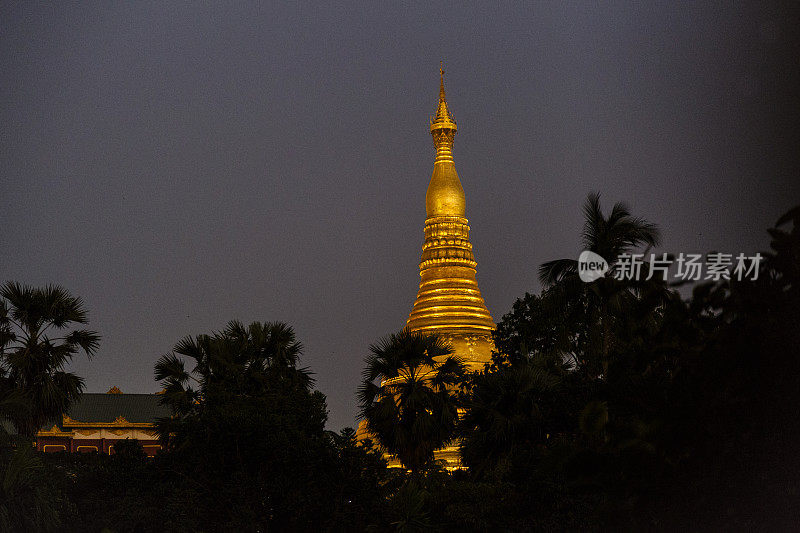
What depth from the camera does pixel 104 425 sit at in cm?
7138

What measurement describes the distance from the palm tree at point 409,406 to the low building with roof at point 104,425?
34.4 m

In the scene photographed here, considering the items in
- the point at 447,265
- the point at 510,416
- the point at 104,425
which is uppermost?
the point at 447,265

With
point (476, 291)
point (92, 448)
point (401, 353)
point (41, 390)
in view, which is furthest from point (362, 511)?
point (92, 448)

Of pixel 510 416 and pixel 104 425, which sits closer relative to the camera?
pixel 510 416

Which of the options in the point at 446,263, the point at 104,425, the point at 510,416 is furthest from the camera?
the point at 104,425

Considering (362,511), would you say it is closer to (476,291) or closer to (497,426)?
(497,426)

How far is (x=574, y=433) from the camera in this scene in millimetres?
29922

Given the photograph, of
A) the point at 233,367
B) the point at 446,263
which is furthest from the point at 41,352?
the point at 446,263

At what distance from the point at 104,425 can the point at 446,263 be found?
23.4 metres

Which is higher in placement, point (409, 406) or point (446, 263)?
point (446, 263)

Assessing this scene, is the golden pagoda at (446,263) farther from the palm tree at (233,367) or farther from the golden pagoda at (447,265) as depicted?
the palm tree at (233,367)

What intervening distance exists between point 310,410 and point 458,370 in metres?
5.57

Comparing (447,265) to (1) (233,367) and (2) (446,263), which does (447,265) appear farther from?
(1) (233,367)

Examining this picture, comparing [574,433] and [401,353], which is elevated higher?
[401,353]
